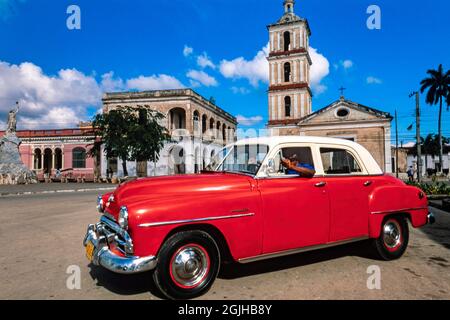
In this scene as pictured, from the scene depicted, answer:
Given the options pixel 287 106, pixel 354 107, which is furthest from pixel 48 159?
pixel 354 107

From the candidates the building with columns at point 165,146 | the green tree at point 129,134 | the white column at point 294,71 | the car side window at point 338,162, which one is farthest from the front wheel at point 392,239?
the white column at point 294,71

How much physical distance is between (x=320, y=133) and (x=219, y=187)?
3508 centimetres

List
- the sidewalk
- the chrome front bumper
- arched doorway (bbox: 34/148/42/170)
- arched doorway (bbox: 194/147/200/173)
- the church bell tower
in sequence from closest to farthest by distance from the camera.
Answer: the chrome front bumper
the sidewalk
arched doorway (bbox: 194/147/200/173)
the church bell tower
arched doorway (bbox: 34/148/42/170)

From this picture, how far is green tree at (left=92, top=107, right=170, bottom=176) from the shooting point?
2702 cm

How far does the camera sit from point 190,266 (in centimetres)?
322

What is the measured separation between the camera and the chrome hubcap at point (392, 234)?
4473mm

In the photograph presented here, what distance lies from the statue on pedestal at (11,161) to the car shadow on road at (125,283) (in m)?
29.4

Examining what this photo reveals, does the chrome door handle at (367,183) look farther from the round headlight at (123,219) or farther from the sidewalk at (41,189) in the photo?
the sidewalk at (41,189)

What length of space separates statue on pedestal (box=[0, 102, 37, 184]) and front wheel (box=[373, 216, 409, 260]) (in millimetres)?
31446

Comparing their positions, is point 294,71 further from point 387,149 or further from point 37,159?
point 37,159

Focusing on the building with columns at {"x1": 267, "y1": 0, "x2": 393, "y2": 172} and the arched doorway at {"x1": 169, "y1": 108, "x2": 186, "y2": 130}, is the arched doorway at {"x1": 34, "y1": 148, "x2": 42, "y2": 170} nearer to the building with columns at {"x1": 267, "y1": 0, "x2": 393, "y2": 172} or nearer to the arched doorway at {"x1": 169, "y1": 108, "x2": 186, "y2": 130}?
the arched doorway at {"x1": 169, "y1": 108, "x2": 186, "y2": 130}

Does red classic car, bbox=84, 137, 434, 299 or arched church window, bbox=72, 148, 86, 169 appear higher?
arched church window, bbox=72, 148, 86, 169

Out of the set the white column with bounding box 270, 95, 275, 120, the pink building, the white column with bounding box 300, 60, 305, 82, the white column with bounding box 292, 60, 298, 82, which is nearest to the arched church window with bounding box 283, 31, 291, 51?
the white column with bounding box 292, 60, 298, 82
